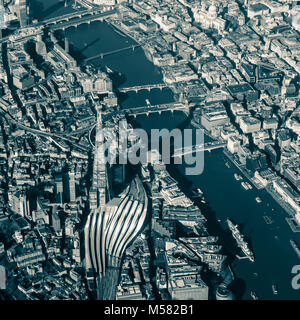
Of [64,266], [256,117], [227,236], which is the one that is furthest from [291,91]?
[64,266]

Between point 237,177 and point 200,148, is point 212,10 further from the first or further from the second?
point 237,177

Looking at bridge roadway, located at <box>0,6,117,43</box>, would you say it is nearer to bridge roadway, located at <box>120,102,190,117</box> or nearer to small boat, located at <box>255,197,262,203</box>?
bridge roadway, located at <box>120,102,190,117</box>

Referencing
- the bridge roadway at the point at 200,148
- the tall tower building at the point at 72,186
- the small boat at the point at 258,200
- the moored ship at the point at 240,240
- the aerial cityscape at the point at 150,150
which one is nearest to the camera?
the aerial cityscape at the point at 150,150

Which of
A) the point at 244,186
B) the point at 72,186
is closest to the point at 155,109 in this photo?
the point at 244,186

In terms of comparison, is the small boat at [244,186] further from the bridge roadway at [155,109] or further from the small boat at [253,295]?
the bridge roadway at [155,109]

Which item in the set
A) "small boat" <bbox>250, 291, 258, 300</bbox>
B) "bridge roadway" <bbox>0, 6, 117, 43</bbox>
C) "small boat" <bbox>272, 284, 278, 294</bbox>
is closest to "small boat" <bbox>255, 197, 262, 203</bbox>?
"small boat" <bbox>272, 284, 278, 294</bbox>

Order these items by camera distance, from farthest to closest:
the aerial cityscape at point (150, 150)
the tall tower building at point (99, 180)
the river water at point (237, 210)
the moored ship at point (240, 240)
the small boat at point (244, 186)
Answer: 1. the small boat at point (244, 186)
2. the tall tower building at point (99, 180)
3. the moored ship at point (240, 240)
4. the aerial cityscape at point (150, 150)
5. the river water at point (237, 210)

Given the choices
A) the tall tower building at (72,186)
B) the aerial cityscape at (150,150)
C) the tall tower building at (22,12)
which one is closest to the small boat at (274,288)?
the aerial cityscape at (150,150)

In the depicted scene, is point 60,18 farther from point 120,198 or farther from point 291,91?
point 120,198
